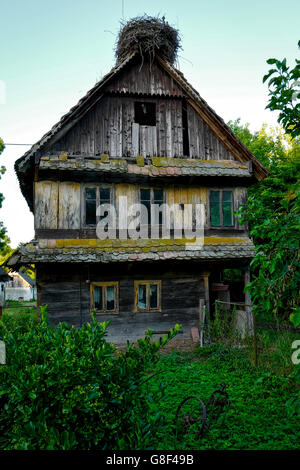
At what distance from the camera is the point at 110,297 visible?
12297mm

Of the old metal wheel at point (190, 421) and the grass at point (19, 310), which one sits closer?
the old metal wheel at point (190, 421)

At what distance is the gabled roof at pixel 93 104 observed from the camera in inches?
440

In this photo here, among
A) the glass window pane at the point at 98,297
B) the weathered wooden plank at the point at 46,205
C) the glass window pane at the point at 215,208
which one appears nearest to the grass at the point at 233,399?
the glass window pane at the point at 98,297

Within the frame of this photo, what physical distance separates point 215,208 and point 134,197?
3307 mm

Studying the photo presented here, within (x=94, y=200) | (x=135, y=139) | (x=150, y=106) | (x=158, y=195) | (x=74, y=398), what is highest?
(x=150, y=106)

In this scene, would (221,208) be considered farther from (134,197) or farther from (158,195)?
(134,197)

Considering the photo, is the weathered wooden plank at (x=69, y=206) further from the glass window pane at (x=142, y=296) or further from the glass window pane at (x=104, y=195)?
the glass window pane at (x=142, y=296)

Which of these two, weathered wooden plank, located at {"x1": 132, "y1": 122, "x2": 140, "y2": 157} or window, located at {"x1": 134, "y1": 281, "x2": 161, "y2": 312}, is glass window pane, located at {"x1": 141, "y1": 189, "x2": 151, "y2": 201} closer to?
weathered wooden plank, located at {"x1": 132, "y1": 122, "x2": 140, "y2": 157}

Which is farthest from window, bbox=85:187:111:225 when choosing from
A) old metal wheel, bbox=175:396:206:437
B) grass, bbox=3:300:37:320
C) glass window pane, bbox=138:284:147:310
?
old metal wheel, bbox=175:396:206:437

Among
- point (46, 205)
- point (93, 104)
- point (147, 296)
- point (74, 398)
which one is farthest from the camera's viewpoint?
point (147, 296)

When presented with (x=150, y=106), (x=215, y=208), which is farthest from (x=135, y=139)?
(x=215, y=208)

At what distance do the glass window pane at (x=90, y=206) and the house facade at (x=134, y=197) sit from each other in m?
0.04

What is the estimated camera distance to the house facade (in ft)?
37.8
